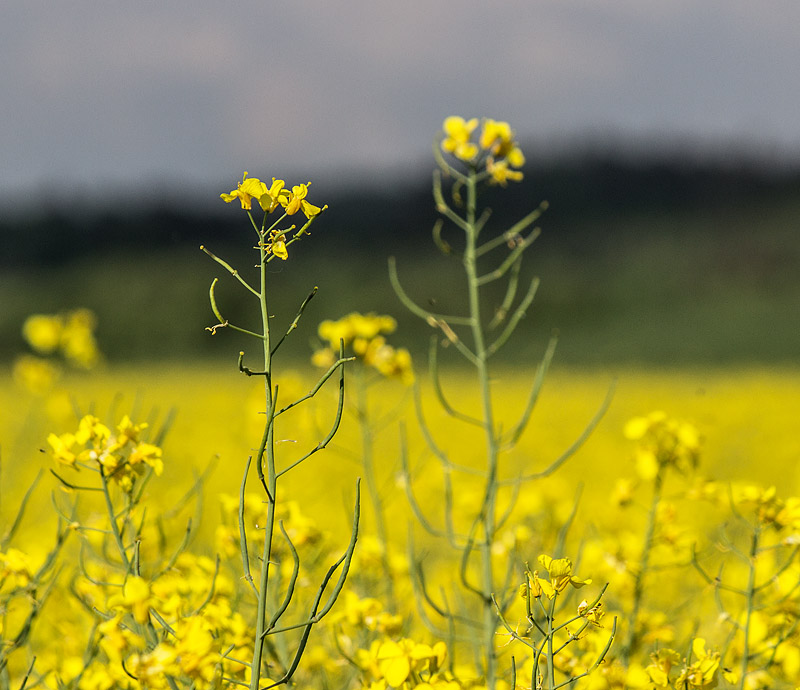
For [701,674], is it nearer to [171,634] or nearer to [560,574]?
[560,574]

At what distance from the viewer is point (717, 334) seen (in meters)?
40.1

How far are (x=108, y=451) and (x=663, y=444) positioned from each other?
1305mm

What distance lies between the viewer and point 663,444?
202 cm

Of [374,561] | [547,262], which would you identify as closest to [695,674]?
[374,561]

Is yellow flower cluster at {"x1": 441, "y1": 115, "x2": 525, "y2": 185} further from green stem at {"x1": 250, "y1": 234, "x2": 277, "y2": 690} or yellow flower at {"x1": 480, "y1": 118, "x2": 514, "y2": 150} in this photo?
green stem at {"x1": 250, "y1": 234, "x2": 277, "y2": 690}

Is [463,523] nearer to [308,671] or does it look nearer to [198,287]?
[308,671]

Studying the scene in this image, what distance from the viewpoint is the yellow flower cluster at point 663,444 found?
197 centimetres

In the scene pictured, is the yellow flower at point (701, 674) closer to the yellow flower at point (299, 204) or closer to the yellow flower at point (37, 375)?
the yellow flower at point (299, 204)

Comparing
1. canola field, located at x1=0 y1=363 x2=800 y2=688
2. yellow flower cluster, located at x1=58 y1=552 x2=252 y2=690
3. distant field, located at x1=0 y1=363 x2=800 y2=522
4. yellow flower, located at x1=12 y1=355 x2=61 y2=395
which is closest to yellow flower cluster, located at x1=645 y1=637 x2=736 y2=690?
canola field, located at x1=0 y1=363 x2=800 y2=688

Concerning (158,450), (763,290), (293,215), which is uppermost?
(763,290)

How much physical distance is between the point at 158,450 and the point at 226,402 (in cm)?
1141

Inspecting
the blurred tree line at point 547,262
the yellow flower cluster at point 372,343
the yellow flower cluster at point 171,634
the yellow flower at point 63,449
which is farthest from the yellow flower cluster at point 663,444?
the blurred tree line at point 547,262

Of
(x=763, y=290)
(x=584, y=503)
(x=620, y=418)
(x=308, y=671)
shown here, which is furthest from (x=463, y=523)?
(x=763, y=290)

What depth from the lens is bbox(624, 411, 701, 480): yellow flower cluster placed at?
1.97 m
